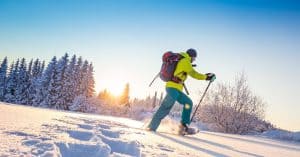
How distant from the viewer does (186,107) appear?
6148 mm

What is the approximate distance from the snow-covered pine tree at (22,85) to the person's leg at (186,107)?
5461 centimetres

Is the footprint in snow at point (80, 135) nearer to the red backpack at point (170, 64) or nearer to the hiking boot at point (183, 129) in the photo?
the hiking boot at point (183, 129)

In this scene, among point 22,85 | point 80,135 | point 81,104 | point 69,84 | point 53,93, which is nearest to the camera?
point 80,135

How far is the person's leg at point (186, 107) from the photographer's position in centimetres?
606

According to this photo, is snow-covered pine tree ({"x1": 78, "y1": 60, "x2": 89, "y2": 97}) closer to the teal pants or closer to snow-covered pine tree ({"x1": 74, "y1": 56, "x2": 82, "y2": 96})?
snow-covered pine tree ({"x1": 74, "y1": 56, "x2": 82, "y2": 96})

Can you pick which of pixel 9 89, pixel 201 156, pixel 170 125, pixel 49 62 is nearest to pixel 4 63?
pixel 9 89

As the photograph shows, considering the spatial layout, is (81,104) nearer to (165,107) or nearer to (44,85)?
(44,85)

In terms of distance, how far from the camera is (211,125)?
23391 mm

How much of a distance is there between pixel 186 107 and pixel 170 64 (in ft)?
3.04

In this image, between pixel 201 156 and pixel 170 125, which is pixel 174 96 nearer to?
pixel 170 125

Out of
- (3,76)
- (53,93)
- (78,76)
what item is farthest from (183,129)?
(3,76)

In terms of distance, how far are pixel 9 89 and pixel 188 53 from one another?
57.6 m

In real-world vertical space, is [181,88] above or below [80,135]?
above

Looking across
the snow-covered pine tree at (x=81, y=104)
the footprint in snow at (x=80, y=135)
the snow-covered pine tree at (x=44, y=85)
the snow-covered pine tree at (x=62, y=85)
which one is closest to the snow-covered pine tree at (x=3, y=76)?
the snow-covered pine tree at (x=44, y=85)
